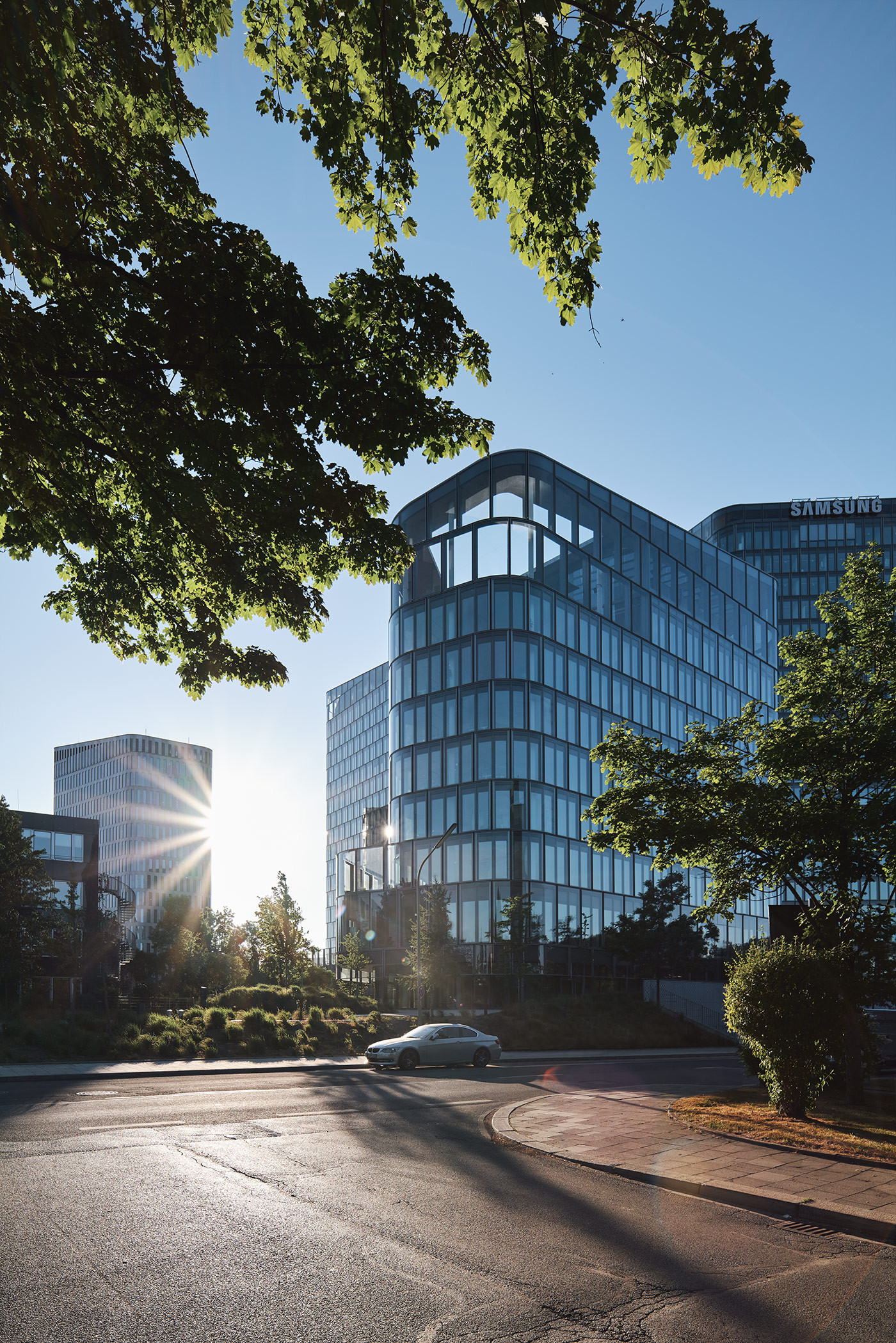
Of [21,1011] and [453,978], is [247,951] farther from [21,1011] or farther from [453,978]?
[21,1011]

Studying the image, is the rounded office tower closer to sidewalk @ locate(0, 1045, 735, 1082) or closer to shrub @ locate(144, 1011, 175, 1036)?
sidewalk @ locate(0, 1045, 735, 1082)

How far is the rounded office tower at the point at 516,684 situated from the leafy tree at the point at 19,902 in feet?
60.4

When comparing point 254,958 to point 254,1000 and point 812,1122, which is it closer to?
point 254,1000

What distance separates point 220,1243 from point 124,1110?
8522 millimetres

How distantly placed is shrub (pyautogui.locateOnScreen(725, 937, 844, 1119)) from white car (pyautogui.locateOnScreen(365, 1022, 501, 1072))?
42.3 ft

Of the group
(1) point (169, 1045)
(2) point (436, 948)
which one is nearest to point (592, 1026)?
(2) point (436, 948)

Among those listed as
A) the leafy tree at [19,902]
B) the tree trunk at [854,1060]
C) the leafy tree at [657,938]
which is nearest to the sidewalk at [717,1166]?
the tree trunk at [854,1060]

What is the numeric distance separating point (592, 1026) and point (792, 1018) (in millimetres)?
29477

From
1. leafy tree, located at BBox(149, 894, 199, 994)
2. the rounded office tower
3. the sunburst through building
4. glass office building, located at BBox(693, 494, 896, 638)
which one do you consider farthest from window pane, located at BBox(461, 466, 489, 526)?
the sunburst through building

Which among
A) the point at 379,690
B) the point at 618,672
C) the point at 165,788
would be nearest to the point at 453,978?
the point at 618,672

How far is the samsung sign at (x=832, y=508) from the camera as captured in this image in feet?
376

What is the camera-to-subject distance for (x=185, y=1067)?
22.8 m

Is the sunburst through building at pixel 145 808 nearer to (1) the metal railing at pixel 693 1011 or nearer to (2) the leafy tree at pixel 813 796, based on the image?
(1) the metal railing at pixel 693 1011

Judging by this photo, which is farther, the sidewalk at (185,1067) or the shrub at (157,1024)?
the shrub at (157,1024)
